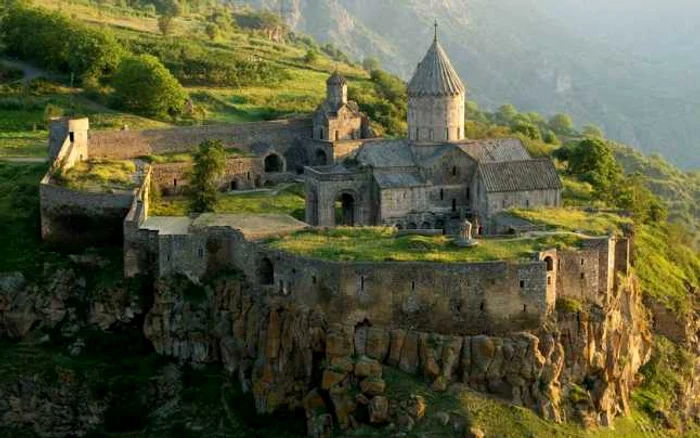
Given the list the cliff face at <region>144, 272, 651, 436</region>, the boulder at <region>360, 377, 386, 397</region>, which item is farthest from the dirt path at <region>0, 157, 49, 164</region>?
the boulder at <region>360, 377, 386, 397</region>

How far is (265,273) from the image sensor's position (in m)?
46.0

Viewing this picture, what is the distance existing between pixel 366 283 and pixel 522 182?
14419mm

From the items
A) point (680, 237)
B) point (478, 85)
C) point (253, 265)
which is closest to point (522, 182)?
point (253, 265)

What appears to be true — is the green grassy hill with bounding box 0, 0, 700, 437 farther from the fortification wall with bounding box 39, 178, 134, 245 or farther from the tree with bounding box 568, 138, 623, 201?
the fortification wall with bounding box 39, 178, 134, 245

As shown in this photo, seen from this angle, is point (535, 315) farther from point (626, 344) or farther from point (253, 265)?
point (253, 265)

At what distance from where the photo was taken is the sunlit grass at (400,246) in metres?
43.1

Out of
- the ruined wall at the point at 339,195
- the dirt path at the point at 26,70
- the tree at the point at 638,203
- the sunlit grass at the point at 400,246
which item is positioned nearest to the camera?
the sunlit grass at the point at 400,246

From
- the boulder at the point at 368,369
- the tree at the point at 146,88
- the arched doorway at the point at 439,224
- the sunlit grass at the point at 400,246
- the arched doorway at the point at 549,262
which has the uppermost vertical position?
the tree at the point at 146,88

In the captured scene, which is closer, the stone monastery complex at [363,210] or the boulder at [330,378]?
the boulder at [330,378]

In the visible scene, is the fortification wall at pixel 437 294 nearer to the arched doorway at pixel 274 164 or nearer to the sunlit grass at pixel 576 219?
the sunlit grass at pixel 576 219

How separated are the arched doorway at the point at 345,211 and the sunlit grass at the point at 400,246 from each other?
885cm

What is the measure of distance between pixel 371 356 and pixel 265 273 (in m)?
6.04

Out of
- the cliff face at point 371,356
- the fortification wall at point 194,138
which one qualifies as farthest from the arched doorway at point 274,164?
the cliff face at point 371,356

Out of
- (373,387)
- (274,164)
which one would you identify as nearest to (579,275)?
(373,387)
